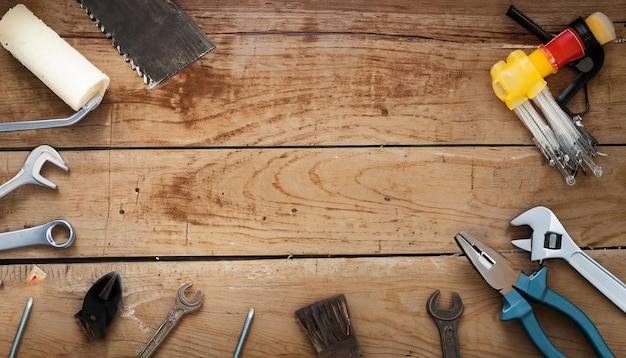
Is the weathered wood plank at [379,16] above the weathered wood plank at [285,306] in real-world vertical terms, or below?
above

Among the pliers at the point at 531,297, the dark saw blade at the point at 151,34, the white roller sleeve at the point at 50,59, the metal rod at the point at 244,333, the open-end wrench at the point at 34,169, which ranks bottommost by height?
the metal rod at the point at 244,333

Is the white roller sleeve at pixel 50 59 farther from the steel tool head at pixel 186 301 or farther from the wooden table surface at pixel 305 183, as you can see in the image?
the steel tool head at pixel 186 301

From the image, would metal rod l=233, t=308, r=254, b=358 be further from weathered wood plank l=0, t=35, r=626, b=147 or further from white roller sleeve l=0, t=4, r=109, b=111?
white roller sleeve l=0, t=4, r=109, b=111

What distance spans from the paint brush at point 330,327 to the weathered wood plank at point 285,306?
0.02 metres

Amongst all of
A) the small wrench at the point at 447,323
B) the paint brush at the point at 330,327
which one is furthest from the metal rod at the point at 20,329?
the small wrench at the point at 447,323

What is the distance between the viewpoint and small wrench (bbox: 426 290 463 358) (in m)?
1.10

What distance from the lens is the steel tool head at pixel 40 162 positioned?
1.09 meters

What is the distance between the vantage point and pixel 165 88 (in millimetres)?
1133

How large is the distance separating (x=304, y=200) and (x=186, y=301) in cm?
26

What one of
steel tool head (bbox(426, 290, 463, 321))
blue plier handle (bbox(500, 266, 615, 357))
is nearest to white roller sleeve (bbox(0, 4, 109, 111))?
steel tool head (bbox(426, 290, 463, 321))

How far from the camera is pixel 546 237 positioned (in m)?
1.09

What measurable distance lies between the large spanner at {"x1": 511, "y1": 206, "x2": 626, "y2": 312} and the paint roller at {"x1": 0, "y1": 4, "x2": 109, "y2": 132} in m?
0.78

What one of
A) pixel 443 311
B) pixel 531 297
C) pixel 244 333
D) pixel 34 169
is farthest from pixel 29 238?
pixel 531 297

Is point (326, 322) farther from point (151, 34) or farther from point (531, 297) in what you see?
point (151, 34)
